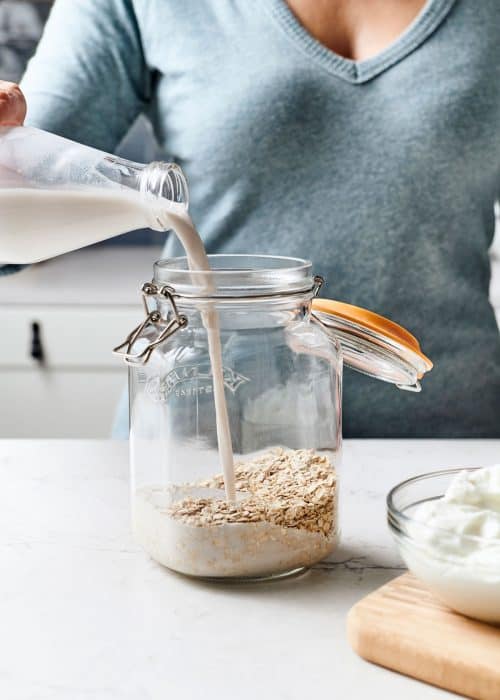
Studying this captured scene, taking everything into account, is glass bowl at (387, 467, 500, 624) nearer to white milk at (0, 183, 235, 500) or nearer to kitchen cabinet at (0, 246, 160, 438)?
white milk at (0, 183, 235, 500)

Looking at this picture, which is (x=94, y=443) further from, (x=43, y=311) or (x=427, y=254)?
(x=43, y=311)

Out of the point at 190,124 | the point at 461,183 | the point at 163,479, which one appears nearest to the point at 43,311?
the point at 190,124

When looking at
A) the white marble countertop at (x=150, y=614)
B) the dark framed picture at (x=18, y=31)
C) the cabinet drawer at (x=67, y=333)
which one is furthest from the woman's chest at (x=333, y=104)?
the dark framed picture at (x=18, y=31)

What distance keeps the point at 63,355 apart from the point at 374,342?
1607 millimetres

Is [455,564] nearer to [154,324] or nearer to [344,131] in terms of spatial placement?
[154,324]

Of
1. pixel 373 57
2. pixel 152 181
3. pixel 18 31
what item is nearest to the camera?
pixel 152 181

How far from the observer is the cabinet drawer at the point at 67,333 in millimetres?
2328

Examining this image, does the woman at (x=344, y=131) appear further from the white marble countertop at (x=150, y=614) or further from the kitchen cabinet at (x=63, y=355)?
the kitchen cabinet at (x=63, y=355)

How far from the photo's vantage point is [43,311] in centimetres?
233

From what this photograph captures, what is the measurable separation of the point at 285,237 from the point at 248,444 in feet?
1.80

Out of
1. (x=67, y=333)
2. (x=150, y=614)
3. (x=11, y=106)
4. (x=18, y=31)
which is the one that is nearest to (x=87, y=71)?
(x=11, y=106)

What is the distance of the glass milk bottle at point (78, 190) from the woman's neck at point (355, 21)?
616 mm

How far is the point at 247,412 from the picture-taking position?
0.82m

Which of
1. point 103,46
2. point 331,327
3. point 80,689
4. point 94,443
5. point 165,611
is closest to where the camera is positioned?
point 80,689
